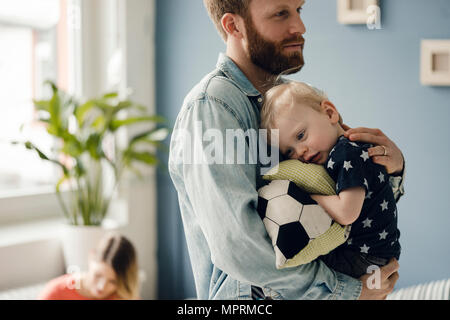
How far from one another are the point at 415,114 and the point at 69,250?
1.20 metres

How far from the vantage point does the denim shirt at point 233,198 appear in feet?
1.63

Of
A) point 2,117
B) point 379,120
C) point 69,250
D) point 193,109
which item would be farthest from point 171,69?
point 2,117

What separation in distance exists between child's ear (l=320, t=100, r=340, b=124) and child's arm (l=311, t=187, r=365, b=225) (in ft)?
0.24

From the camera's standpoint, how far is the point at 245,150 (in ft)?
1.63

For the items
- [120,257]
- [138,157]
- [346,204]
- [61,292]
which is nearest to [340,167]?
[346,204]

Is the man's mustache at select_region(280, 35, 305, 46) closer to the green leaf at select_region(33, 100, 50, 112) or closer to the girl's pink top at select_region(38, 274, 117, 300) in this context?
the girl's pink top at select_region(38, 274, 117, 300)

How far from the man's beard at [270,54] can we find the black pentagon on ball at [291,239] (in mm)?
159

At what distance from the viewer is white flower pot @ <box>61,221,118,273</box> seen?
1436 mm

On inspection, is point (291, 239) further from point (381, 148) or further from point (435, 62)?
point (435, 62)

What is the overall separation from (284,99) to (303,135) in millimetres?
41

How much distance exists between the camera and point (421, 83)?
48 centimetres

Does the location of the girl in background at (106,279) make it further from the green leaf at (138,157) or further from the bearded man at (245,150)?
the bearded man at (245,150)

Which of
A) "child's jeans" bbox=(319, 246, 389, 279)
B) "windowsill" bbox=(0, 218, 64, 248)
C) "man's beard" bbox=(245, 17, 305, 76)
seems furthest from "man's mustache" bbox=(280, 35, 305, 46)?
"windowsill" bbox=(0, 218, 64, 248)

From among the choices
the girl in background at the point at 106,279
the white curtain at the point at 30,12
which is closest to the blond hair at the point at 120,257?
the girl in background at the point at 106,279
